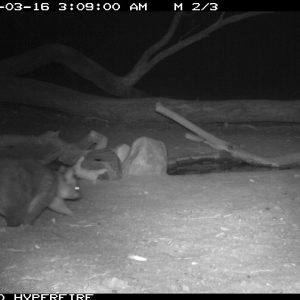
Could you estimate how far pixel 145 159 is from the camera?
333 inches

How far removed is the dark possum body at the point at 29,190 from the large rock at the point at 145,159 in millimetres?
1889

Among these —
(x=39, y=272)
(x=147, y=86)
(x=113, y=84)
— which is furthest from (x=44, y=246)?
(x=147, y=86)

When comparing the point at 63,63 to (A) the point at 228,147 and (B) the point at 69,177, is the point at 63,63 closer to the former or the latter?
(A) the point at 228,147

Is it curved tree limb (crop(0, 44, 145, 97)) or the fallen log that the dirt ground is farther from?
curved tree limb (crop(0, 44, 145, 97))

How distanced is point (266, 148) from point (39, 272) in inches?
242

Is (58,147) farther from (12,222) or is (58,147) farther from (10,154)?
Answer: (12,222)

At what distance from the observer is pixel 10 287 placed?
454 centimetres

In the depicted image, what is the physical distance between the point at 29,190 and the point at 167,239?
5.17ft

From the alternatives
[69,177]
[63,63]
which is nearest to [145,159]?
[69,177]

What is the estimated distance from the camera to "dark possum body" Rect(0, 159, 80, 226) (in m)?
5.85

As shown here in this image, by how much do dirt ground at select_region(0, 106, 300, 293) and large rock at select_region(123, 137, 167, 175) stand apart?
21 cm

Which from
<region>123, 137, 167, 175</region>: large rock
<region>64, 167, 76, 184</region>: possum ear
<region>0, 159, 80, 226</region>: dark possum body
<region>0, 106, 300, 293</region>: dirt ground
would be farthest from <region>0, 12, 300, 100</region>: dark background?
<region>0, 159, 80, 226</region>: dark possum body

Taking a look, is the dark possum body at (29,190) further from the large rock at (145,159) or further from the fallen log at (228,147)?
the fallen log at (228,147)

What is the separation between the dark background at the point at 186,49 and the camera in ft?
62.7
